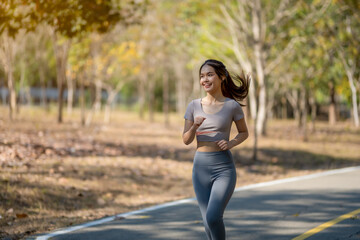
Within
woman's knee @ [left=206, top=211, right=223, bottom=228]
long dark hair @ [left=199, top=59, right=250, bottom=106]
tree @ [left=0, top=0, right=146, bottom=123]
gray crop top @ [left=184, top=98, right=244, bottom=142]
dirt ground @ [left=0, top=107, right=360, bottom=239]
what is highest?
tree @ [left=0, top=0, right=146, bottom=123]

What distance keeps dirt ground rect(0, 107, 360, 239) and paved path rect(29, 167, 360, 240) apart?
861mm

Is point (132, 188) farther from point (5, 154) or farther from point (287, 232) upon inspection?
point (287, 232)

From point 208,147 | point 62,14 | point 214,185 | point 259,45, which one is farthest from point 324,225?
point 259,45

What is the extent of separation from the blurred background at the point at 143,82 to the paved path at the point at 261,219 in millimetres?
950

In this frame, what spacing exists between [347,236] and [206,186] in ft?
9.08

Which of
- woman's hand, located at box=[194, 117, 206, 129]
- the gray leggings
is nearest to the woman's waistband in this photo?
the gray leggings

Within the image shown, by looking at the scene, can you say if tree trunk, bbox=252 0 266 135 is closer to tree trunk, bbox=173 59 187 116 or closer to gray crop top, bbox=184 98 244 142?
gray crop top, bbox=184 98 244 142

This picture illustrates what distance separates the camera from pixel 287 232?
6934 millimetres

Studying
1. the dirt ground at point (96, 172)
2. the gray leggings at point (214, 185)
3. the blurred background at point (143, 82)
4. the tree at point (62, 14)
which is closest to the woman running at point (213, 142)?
the gray leggings at point (214, 185)

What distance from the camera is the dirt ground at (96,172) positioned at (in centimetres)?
895

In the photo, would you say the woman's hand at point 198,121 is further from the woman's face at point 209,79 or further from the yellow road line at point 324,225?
the yellow road line at point 324,225

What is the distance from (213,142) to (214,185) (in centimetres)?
42

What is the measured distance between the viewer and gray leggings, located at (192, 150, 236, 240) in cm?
471

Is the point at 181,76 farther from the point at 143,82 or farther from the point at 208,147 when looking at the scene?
the point at 208,147
